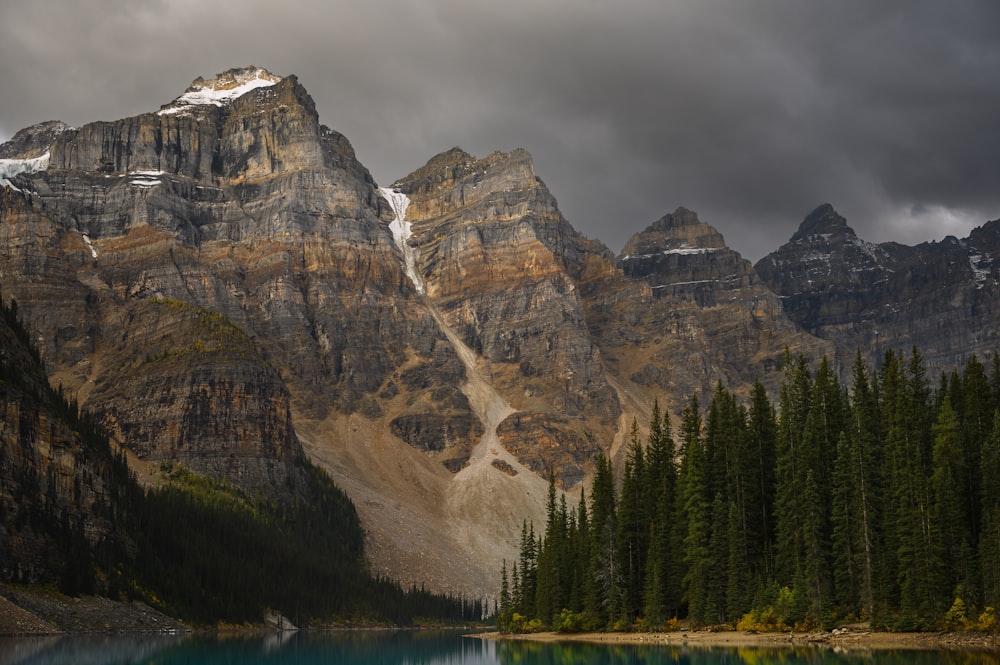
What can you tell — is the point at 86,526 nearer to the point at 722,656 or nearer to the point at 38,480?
the point at 38,480

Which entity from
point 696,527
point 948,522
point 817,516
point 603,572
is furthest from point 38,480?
point 948,522

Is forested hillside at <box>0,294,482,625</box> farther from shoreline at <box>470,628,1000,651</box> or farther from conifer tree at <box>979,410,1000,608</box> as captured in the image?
conifer tree at <box>979,410,1000,608</box>

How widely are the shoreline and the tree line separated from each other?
1.65m

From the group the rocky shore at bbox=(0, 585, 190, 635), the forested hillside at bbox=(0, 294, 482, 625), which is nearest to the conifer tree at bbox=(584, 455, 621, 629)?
the rocky shore at bbox=(0, 585, 190, 635)

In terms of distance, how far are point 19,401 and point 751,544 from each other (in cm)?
9168

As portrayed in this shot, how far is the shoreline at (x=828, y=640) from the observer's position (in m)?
80.8

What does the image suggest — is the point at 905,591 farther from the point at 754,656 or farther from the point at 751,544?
the point at 751,544

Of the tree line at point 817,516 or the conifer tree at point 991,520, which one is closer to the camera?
the conifer tree at point 991,520

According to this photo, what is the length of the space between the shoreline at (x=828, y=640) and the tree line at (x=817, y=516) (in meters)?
1.65

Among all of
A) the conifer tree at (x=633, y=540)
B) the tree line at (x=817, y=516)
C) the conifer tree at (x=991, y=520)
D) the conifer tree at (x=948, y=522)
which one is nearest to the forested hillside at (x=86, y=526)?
the tree line at (x=817, y=516)

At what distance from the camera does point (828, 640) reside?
297ft

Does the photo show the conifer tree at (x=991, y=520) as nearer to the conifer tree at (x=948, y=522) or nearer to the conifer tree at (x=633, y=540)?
the conifer tree at (x=948, y=522)

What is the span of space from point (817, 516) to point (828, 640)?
1166 centimetres

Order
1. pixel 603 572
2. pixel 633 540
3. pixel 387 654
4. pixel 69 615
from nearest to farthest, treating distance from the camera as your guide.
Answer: pixel 387 654
pixel 603 572
pixel 633 540
pixel 69 615
